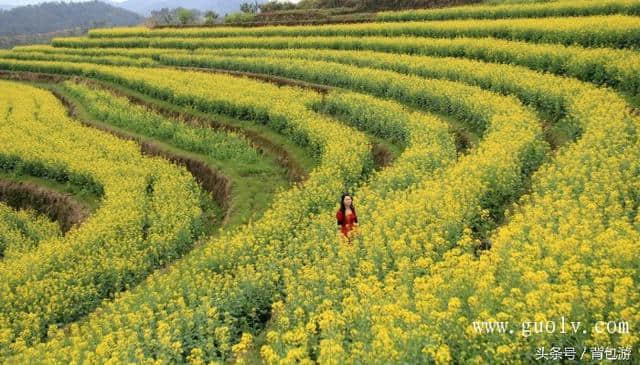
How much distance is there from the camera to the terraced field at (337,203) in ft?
26.0

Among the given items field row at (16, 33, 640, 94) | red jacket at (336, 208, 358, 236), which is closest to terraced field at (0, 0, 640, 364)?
field row at (16, 33, 640, 94)

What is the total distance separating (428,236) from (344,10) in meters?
53.1

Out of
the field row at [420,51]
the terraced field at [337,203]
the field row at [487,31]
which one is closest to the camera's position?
the terraced field at [337,203]

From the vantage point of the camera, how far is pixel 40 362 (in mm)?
10930

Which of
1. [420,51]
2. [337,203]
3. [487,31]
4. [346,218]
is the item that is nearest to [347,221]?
[346,218]

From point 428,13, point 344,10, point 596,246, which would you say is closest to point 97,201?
point 596,246

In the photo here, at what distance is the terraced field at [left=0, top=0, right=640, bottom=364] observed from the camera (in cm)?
793

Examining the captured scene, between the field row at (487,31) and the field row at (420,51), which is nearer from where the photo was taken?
the field row at (420,51)

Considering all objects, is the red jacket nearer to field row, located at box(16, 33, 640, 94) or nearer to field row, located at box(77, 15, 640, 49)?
field row, located at box(16, 33, 640, 94)

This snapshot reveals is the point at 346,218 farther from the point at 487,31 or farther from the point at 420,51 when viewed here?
the point at 487,31

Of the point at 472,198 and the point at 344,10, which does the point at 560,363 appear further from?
the point at 344,10

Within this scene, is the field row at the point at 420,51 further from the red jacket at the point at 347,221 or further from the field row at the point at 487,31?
the red jacket at the point at 347,221

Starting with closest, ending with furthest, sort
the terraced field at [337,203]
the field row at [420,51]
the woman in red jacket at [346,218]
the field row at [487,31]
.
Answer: the terraced field at [337,203]
the woman in red jacket at [346,218]
the field row at [420,51]
the field row at [487,31]

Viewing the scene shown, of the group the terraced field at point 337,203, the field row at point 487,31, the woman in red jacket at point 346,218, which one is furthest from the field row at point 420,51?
the woman in red jacket at point 346,218
